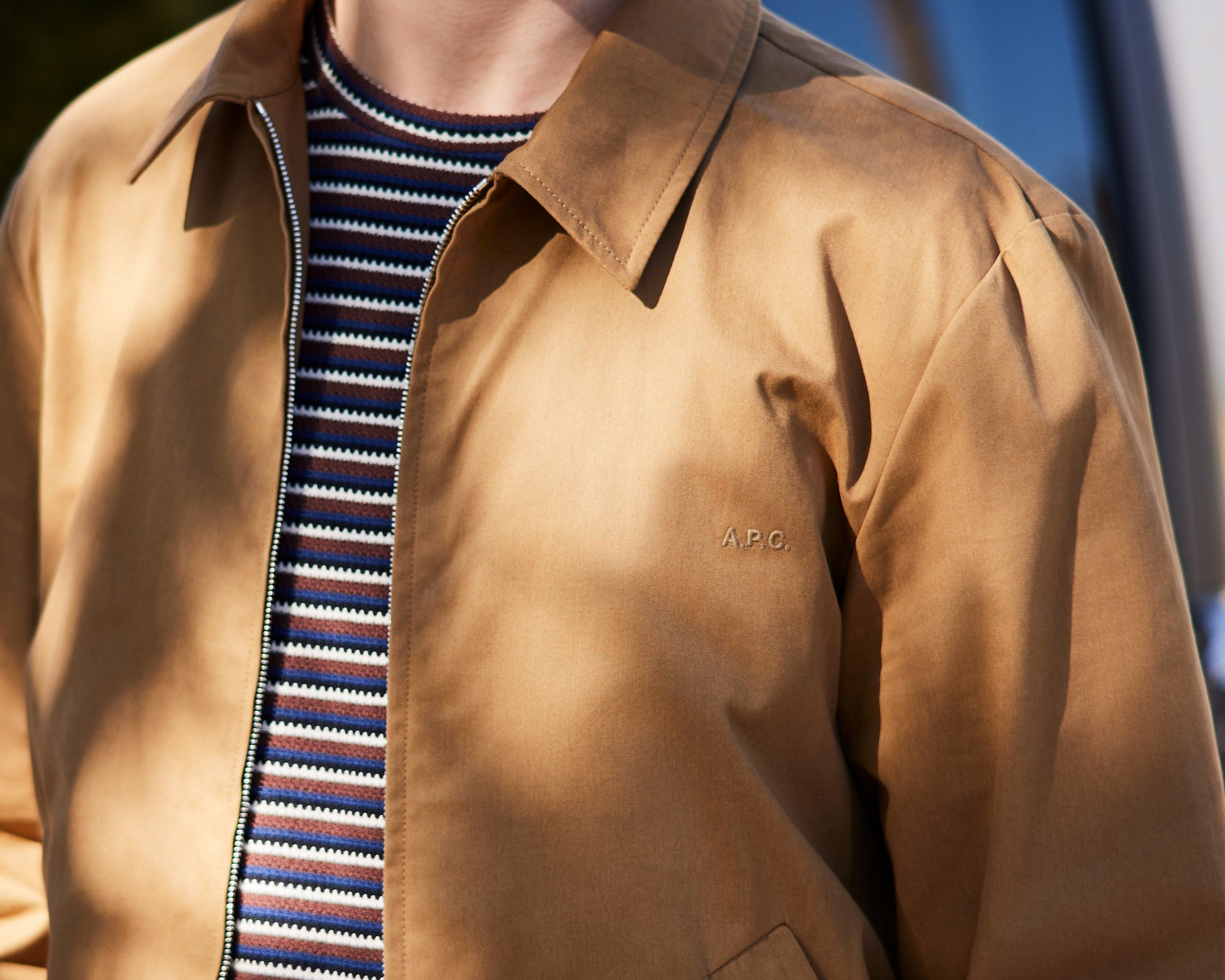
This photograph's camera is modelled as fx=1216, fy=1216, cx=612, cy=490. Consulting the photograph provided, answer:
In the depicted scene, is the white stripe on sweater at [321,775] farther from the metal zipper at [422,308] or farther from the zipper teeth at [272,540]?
the metal zipper at [422,308]

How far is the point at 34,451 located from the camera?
1.41m

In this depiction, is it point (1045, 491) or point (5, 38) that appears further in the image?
point (5, 38)

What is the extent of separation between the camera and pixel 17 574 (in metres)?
1.41

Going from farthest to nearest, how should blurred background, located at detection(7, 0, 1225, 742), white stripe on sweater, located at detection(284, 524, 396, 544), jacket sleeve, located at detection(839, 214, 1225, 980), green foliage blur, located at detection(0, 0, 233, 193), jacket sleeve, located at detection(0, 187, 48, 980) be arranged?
green foliage blur, located at detection(0, 0, 233, 193) < blurred background, located at detection(7, 0, 1225, 742) < jacket sleeve, located at detection(0, 187, 48, 980) < white stripe on sweater, located at detection(284, 524, 396, 544) < jacket sleeve, located at detection(839, 214, 1225, 980)

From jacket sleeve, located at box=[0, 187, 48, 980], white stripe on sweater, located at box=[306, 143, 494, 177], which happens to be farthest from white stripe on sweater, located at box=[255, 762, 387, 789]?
white stripe on sweater, located at box=[306, 143, 494, 177]

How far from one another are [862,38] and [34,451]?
166 cm

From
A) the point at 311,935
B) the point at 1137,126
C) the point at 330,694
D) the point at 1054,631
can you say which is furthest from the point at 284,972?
the point at 1137,126

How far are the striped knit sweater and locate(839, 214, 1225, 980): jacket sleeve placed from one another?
46 cm

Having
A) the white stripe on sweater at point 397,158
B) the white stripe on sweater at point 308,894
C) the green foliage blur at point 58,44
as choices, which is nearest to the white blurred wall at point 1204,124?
the white stripe on sweater at point 397,158

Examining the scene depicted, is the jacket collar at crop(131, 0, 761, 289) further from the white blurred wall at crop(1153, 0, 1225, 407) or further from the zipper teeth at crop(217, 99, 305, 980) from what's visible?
the white blurred wall at crop(1153, 0, 1225, 407)

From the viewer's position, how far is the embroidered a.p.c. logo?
1.05m

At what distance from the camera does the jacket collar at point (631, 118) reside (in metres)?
1.09

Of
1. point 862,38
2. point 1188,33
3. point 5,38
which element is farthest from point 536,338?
point 5,38

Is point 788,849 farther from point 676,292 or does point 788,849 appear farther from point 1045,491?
point 676,292
